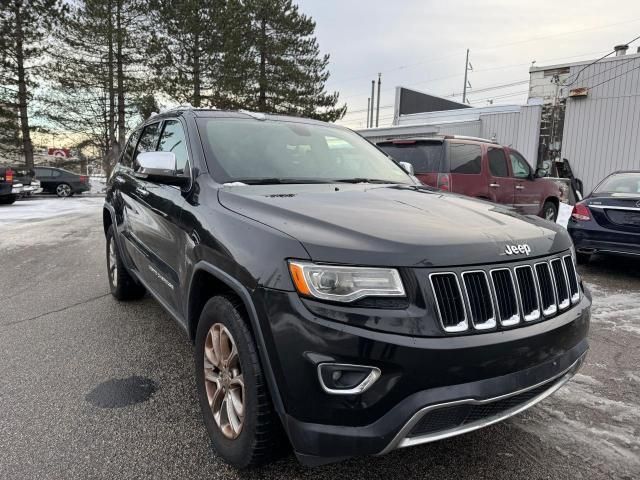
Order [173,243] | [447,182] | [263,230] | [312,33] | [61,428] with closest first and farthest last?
[263,230]
[61,428]
[173,243]
[447,182]
[312,33]

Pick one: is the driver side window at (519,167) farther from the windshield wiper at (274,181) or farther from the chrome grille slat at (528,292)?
the chrome grille slat at (528,292)

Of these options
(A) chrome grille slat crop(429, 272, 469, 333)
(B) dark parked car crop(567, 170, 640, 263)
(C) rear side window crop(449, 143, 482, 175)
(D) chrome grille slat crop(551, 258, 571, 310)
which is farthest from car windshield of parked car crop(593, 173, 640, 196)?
(A) chrome grille slat crop(429, 272, 469, 333)

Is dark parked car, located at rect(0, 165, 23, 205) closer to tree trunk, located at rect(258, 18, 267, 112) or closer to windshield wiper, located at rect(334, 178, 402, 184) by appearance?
tree trunk, located at rect(258, 18, 267, 112)

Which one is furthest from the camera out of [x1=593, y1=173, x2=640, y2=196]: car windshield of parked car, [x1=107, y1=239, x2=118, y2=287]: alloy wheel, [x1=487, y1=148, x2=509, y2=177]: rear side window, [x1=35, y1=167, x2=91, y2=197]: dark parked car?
[x1=35, y1=167, x2=91, y2=197]: dark parked car

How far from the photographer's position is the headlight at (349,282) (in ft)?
5.82

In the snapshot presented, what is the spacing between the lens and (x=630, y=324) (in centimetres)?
450

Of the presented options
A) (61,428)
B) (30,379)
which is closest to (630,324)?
(61,428)

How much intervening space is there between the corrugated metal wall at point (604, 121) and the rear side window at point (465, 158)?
28.9 feet

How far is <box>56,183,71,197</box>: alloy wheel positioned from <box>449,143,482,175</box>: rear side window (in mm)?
21573

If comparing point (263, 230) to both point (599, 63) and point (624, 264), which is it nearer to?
point (624, 264)

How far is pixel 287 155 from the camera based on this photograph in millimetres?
3191

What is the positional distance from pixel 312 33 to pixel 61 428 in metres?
30.1

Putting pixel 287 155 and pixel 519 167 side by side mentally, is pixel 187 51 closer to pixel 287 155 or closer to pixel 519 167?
pixel 519 167

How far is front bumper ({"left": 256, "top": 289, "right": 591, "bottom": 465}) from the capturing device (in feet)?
5.59
